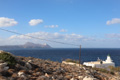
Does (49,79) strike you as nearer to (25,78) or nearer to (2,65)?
(25,78)

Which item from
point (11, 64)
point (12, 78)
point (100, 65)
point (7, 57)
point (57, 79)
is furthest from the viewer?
point (100, 65)

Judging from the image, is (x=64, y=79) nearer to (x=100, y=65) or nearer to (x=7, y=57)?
(x=7, y=57)

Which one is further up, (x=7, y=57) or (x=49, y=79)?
(x=7, y=57)

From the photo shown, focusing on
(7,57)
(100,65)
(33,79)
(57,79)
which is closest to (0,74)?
(33,79)

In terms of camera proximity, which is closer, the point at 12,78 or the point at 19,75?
the point at 12,78

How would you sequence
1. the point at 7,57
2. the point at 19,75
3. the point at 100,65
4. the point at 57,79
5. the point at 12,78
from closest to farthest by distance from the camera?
the point at 12,78 → the point at 19,75 → the point at 57,79 → the point at 7,57 → the point at 100,65

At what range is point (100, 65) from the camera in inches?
1620

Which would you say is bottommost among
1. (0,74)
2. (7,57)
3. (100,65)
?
(100,65)

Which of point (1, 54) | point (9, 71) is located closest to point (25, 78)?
point (9, 71)

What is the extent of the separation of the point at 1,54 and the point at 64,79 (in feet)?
19.1

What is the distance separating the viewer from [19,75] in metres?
8.74

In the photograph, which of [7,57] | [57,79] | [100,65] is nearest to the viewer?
[57,79]

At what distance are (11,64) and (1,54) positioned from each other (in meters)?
1.66

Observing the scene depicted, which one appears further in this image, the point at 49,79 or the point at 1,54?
the point at 1,54
